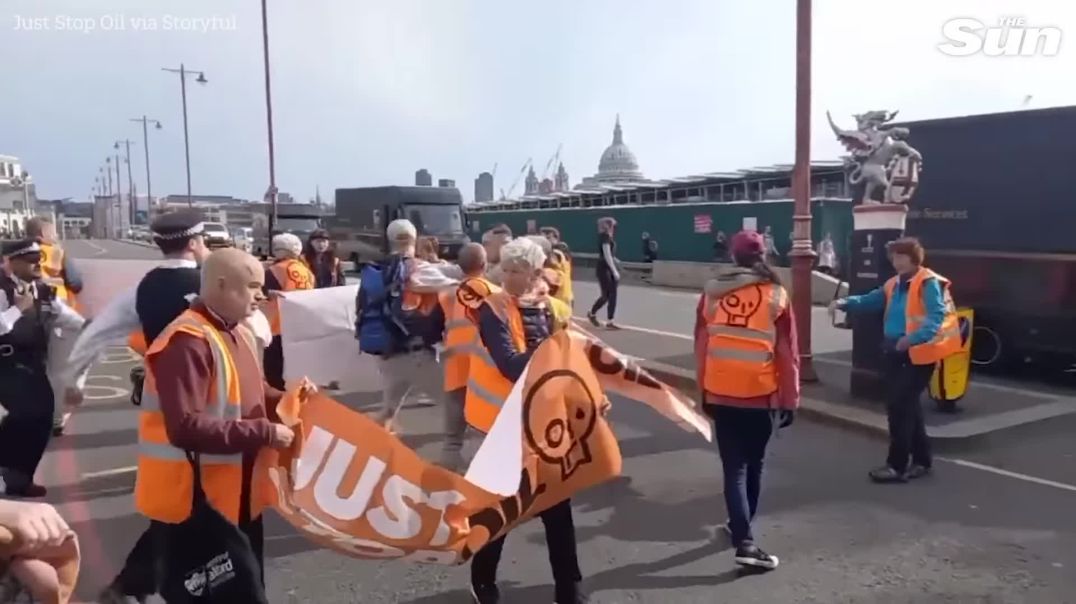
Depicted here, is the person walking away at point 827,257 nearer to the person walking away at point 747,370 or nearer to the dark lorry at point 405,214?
the dark lorry at point 405,214

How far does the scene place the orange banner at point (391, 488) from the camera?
341 cm

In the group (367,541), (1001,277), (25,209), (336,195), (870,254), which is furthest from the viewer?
(25,209)

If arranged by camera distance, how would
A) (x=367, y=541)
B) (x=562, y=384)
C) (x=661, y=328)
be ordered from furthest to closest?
(x=661, y=328) → (x=562, y=384) → (x=367, y=541)

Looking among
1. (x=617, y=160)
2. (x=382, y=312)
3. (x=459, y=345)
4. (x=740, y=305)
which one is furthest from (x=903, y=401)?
(x=617, y=160)

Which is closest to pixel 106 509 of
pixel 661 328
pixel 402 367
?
pixel 402 367

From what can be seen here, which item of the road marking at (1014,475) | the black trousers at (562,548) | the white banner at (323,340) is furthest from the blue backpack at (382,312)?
the road marking at (1014,475)

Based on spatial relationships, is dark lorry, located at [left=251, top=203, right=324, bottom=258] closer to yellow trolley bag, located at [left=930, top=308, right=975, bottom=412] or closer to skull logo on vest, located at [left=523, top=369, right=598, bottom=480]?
yellow trolley bag, located at [left=930, top=308, right=975, bottom=412]

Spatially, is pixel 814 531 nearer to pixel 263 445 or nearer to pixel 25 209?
pixel 263 445

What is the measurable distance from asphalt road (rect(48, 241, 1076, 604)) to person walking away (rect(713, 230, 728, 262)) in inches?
649

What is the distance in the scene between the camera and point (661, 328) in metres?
15.0

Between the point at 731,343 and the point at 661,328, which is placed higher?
the point at 731,343

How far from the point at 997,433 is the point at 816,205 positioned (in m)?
15.1

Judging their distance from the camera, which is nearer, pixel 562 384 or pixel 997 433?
pixel 562 384

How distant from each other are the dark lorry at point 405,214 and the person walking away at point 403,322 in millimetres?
19767
